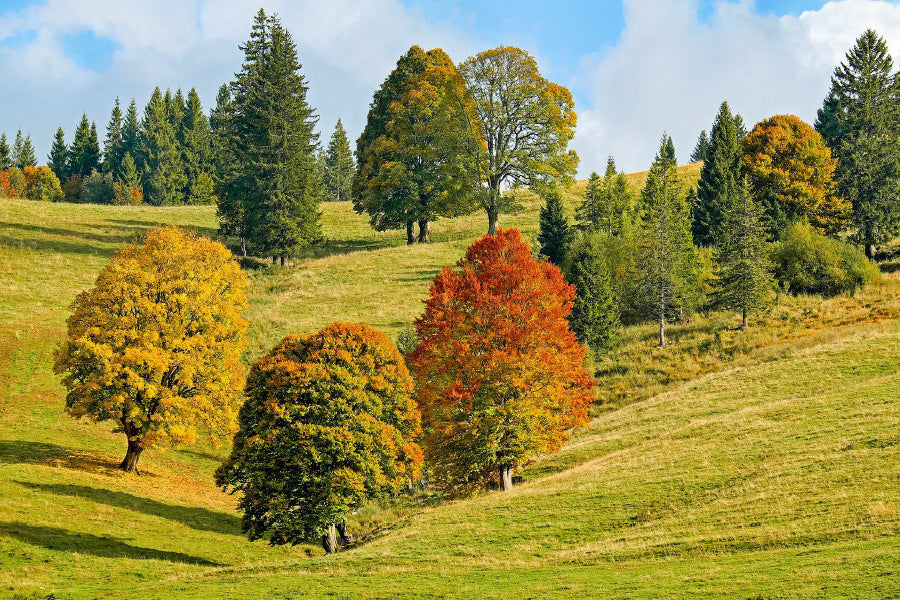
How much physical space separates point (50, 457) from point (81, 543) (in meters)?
10.9

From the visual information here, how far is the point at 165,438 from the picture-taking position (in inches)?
1561

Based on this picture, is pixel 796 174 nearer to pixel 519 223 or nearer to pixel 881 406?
pixel 519 223

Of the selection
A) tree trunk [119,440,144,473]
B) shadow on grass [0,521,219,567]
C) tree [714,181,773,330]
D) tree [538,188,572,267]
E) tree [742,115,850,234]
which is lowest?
shadow on grass [0,521,219,567]

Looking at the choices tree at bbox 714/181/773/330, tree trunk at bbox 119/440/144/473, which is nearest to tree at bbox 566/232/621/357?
tree at bbox 714/181/773/330

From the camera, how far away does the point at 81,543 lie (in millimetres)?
30297

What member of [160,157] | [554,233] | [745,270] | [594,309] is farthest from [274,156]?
[160,157]

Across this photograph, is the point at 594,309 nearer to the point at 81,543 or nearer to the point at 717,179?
the point at 717,179

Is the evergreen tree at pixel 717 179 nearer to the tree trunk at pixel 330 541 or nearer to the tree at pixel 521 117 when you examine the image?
the tree at pixel 521 117

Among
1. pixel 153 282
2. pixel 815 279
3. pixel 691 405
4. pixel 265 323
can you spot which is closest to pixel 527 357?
pixel 691 405

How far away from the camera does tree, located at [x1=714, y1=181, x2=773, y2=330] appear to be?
5975cm

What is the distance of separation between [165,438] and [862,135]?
80.9 m

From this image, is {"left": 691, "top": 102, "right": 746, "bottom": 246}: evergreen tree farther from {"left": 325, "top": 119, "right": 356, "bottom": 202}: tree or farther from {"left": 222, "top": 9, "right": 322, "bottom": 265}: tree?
{"left": 325, "top": 119, "right": 356, "bottom": 202}: tree

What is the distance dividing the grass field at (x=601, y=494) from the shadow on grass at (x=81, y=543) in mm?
111

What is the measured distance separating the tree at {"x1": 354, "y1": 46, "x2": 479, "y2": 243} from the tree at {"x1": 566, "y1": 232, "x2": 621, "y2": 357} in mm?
13476
